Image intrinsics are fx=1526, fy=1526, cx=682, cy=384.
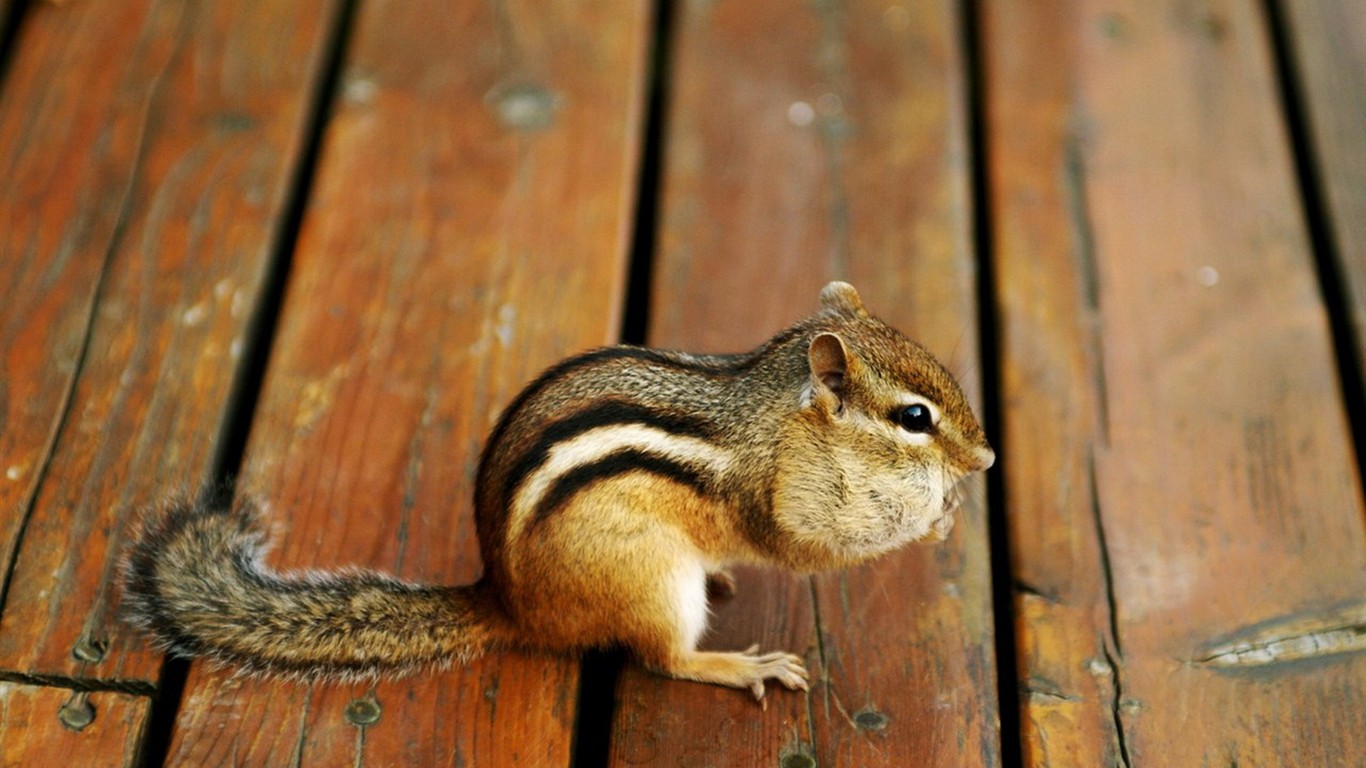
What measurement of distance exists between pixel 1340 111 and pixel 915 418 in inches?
67.0

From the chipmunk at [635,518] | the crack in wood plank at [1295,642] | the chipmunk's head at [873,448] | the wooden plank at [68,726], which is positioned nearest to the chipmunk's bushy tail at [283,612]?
the chipmunk at [635,518]

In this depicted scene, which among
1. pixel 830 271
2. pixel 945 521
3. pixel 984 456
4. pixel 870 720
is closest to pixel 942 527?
pixel 945 521

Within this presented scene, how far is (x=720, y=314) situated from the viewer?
311 cm

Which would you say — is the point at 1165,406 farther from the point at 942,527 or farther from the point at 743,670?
the point at 743,670

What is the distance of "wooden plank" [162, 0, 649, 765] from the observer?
241 cm

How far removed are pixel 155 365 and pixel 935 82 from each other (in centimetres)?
187

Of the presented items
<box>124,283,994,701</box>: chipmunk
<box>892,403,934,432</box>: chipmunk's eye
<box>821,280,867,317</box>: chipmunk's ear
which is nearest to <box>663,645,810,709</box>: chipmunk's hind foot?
<box>124,283,994,701</box>: chipmunk

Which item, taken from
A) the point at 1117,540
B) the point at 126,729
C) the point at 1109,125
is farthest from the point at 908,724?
the point at 1109,125

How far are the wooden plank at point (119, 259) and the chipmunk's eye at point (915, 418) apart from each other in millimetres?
1246

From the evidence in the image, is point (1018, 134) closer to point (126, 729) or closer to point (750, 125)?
point (750, 125)

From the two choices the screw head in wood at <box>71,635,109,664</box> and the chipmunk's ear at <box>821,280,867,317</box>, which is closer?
the screw head in wood at <box>71,635,109,664</box>

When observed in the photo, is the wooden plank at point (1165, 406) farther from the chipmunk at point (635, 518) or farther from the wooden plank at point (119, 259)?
the wooden plank at point (119, 259)

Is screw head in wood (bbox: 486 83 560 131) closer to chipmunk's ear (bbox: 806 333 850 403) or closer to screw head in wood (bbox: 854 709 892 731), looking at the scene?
chipmunk's ear (bbox: 806 333 850 403)

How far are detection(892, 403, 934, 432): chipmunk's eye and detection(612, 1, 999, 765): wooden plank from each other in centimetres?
32
